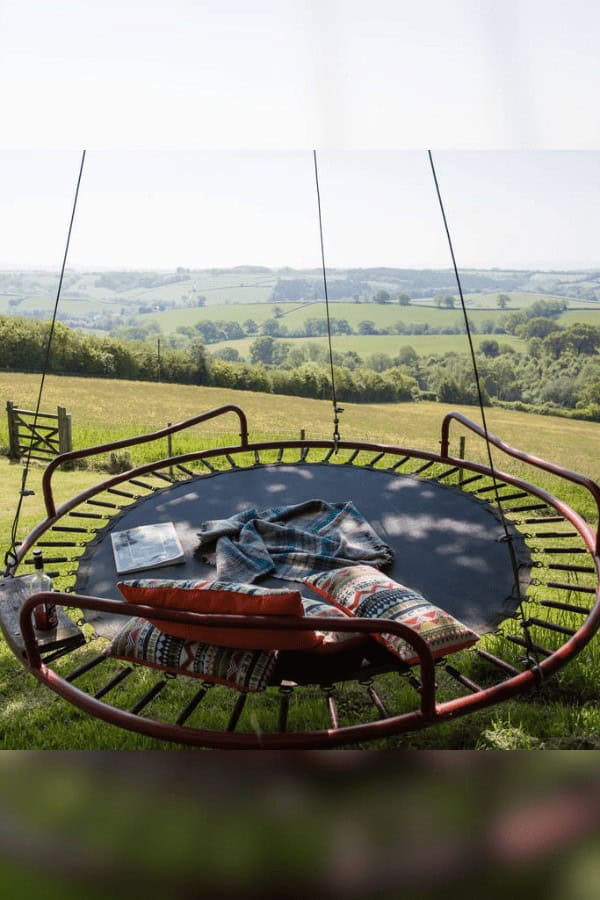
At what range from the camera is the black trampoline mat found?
2.06 m

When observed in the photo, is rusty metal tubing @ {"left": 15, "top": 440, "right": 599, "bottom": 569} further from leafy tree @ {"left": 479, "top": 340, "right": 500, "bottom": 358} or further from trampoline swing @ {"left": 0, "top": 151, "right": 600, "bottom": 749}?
leafy tree @ {"left": 479, "top": 340, "right": 500, "bottom": 358}

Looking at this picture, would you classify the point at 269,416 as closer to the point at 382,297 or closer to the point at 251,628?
the point at 382,297

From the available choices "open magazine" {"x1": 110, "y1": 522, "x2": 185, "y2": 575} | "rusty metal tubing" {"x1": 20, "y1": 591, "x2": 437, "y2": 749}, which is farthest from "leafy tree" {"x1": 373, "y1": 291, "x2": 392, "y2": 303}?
"rusty metal tubing" {"x1": 20, "y1": 591, "x2": 437, "y2": 749}

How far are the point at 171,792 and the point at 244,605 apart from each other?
948 mm

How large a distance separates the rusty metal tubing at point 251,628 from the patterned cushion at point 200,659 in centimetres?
13

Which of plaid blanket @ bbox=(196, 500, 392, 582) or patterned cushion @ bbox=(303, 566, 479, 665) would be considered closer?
patterned cushion @ bbox=(303, 566, 479, 665)

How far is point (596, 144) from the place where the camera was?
10.9ft

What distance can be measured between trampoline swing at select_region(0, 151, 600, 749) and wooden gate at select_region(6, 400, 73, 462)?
415cm

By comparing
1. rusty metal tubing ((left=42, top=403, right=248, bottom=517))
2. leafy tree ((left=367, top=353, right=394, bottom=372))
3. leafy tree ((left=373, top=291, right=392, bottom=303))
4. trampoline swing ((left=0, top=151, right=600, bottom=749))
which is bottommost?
trampoline swing ((left=0, top=151, right=600, bottom=749))

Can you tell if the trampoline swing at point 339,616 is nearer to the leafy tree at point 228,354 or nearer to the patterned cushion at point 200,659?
the patterned cushion at point 200,659

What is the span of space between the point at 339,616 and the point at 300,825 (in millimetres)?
1255

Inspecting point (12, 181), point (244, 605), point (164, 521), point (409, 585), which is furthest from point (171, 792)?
point (12, 181)

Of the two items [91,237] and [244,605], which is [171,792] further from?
[91,237]

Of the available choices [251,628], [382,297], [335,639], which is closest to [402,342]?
[382,297]
